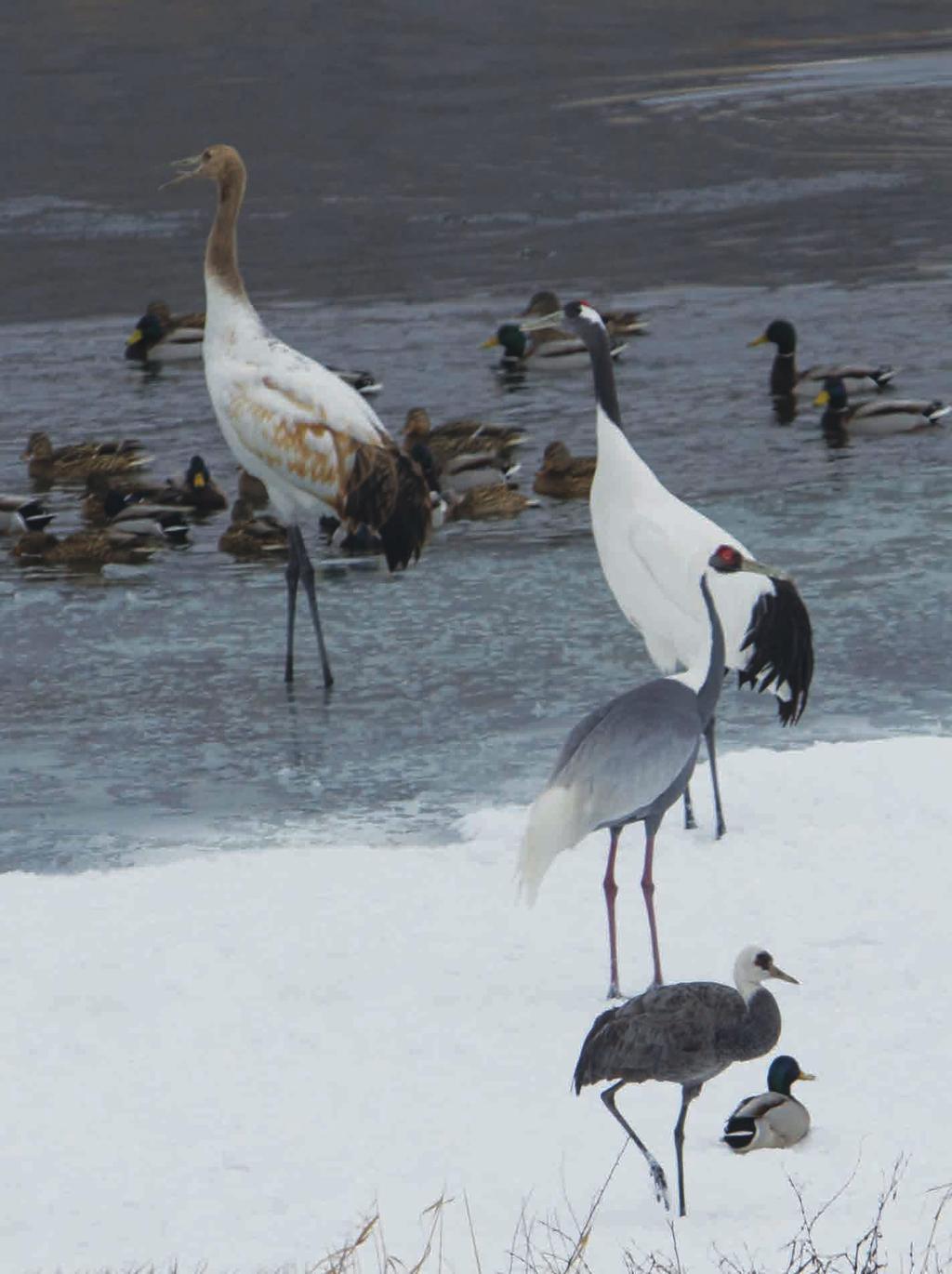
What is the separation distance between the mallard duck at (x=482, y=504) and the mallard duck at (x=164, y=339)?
16.8ft

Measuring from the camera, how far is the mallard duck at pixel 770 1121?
6066mm

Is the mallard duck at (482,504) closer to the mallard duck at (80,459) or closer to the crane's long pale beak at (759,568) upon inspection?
the mallard duck at (80,459)

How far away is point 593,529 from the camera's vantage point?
1059 cm

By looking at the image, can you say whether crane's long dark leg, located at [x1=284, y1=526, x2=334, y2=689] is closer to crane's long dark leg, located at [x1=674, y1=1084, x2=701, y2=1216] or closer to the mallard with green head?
crane's long dark leg, located at [x1=674, y1=1084, x2=701, y2=1216]

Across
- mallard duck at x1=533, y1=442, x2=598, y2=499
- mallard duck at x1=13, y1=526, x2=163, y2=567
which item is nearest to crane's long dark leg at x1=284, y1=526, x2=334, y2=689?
mallard duck at x1=13, y1=526, x2=163, y2=567

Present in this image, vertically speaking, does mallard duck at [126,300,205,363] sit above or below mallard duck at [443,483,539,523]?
below

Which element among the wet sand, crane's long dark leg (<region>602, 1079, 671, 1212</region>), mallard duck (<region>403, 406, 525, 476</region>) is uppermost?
crane's long dark leg (<region>602, 1079, 671, 1212</region>)

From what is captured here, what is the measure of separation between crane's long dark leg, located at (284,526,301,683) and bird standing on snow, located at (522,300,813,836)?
1.95 m

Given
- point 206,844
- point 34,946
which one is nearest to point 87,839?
point 206,844

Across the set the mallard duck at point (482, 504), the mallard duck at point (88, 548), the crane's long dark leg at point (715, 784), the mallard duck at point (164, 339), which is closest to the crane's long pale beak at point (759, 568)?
the crane's long dark leg at point (715, 784)

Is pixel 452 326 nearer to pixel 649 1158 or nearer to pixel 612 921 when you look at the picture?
pixel 612 921

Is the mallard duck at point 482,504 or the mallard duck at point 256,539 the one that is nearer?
the mallard duck at point 256,539

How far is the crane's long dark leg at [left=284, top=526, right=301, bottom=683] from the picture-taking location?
10844 millimetres

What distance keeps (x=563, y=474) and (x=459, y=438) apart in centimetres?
124
